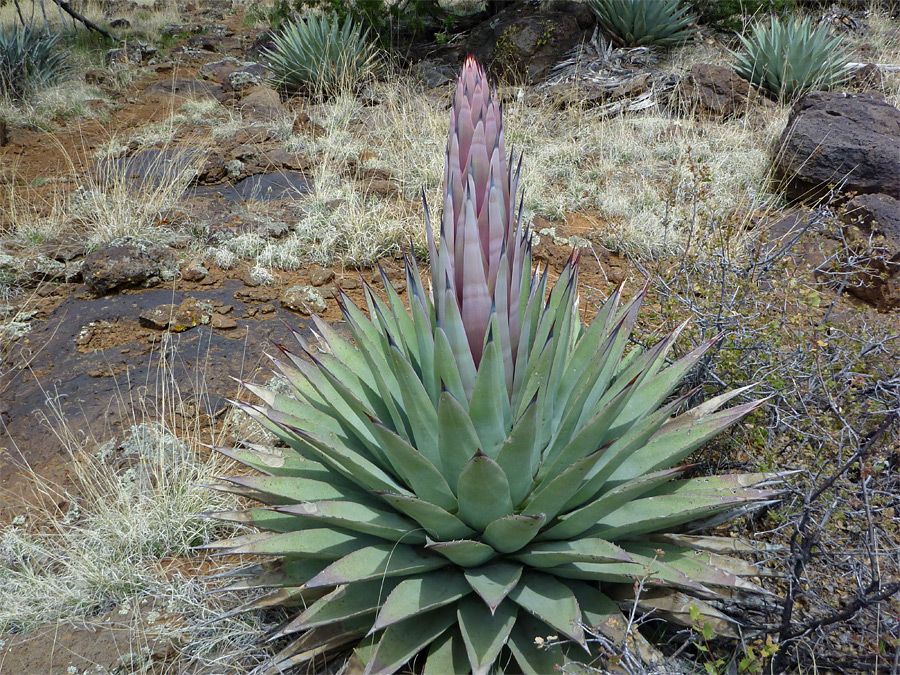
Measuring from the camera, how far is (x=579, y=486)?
180 centimetres

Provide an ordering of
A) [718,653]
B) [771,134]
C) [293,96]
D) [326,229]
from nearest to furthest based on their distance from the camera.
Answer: [718,653] < [326,229] < [771,134] < [293,96]

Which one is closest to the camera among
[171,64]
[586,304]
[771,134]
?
[586,304]

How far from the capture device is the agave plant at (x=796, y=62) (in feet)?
24.4

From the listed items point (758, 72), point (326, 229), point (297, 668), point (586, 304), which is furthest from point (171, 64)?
point (297, 668)

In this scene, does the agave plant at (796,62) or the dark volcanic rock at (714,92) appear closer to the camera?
the dark volcanic rock at (714,92)

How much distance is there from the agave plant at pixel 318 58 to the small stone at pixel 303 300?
17.2 feet

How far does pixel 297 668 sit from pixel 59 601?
1.13m

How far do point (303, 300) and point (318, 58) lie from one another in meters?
5.92

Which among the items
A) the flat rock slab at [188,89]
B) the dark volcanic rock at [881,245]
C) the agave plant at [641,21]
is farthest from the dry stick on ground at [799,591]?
the flat rock slab at [188,89]

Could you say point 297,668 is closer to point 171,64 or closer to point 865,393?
point 865,393

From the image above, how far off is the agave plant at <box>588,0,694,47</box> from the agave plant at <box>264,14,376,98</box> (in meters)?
3.58

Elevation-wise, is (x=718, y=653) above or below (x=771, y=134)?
below

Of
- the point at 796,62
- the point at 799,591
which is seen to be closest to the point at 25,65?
the point at 796,62

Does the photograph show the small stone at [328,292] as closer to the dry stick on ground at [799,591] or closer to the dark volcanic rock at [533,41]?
the dry stick on ground at [799,591]
